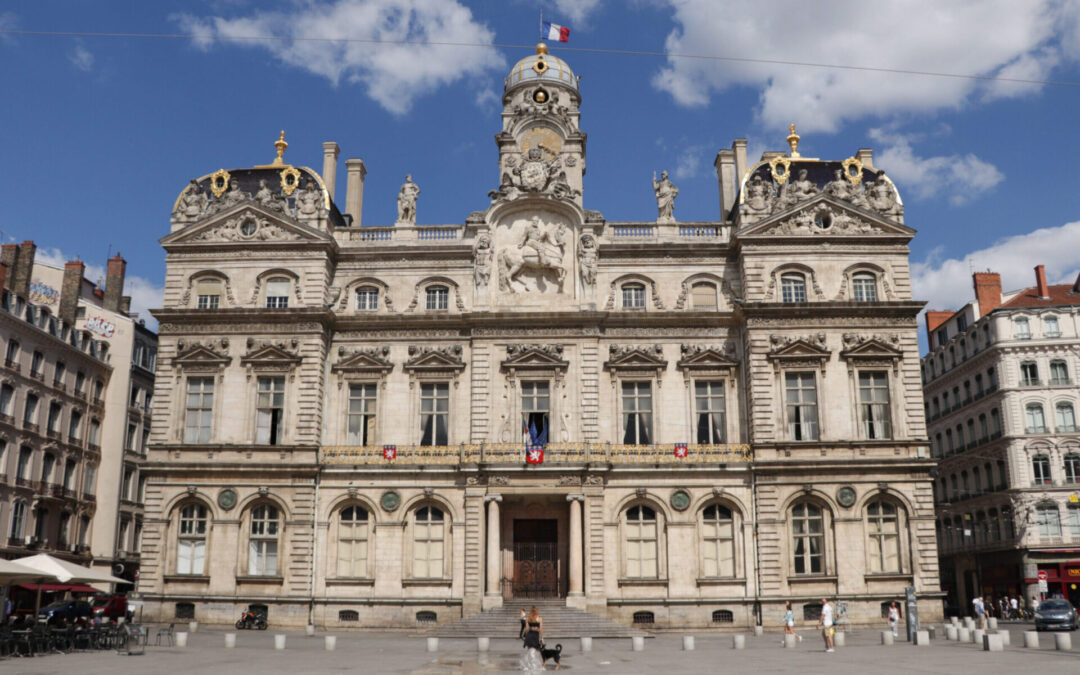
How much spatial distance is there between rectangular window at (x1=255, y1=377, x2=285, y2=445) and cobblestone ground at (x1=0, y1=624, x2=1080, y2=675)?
10213 millimetres

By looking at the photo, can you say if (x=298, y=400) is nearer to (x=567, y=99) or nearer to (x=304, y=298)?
(x=304, y=298)

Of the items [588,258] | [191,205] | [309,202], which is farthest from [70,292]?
[588,258]

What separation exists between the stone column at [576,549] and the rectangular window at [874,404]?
1368 centimetres

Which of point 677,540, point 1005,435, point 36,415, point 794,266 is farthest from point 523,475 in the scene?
point 1005,435

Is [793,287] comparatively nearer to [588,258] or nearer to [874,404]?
[874,404]

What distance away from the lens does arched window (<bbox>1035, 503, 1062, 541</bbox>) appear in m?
59.8

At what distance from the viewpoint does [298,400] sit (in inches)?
1747

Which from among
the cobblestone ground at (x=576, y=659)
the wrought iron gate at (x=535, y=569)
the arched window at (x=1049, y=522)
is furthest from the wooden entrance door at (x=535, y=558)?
the arched window at (x=1049, y=522)

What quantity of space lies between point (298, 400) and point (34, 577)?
15192mm

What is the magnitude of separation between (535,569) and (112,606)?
20.1 meters

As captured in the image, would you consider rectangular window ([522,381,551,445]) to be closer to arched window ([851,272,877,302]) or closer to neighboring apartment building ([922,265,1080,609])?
arched window ([851,272,877,302])

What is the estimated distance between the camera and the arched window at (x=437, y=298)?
46.6 metres

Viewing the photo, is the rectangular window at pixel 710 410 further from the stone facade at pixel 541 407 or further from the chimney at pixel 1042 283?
Answer: the chimney at pixel 1042 283

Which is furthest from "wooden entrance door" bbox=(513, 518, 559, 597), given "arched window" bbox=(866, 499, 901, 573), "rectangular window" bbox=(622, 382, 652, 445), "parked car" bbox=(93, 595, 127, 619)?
"parked car" bbox=(93, 595, 127, 619)
